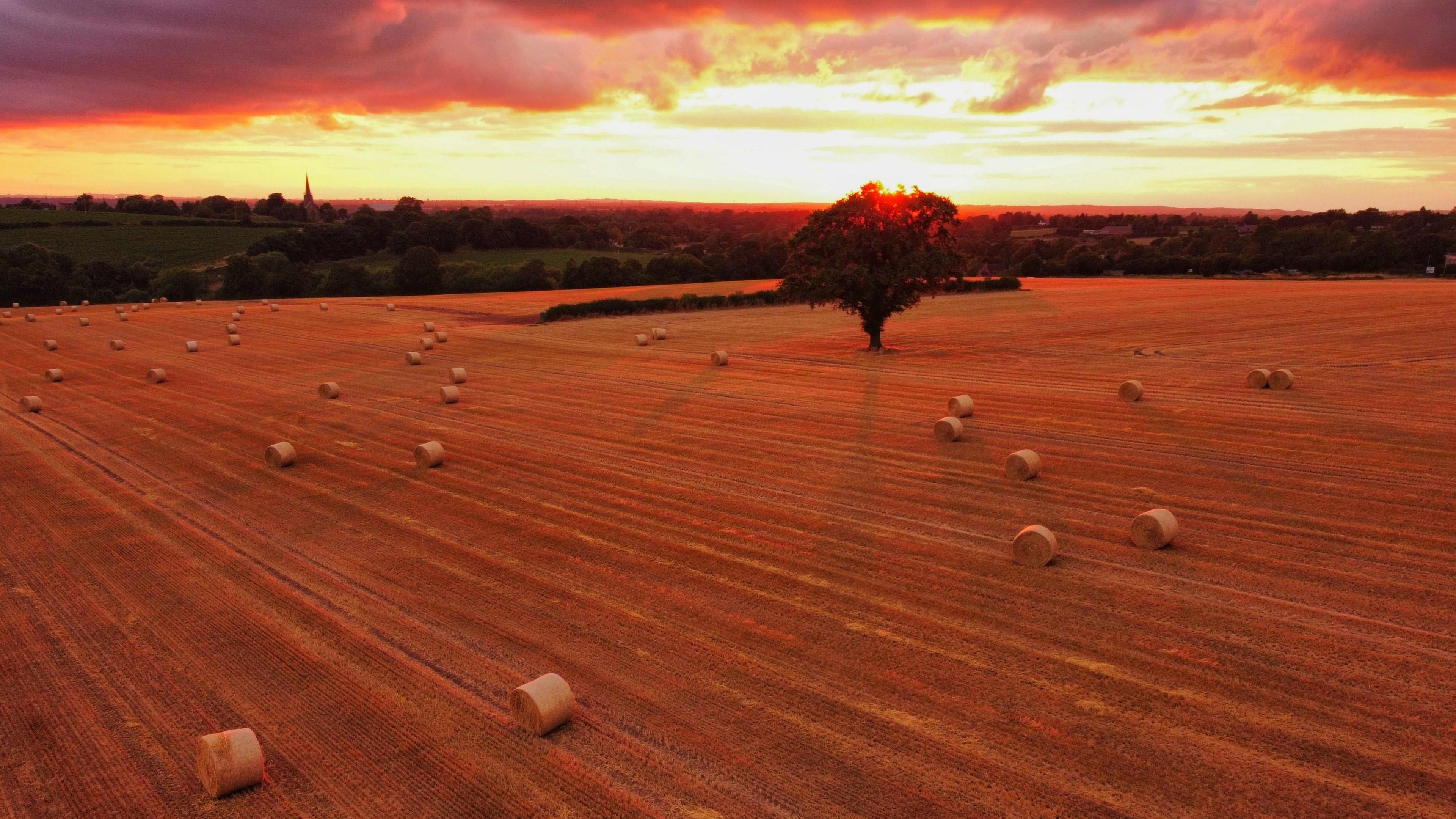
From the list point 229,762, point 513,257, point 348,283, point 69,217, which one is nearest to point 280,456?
point 229,762

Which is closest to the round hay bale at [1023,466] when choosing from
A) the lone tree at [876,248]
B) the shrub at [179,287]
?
the lone tree at [876,248]

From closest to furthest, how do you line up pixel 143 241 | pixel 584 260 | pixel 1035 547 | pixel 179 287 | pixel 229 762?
pixel 229 762 < pixel 1035 547 < pixel 179 287 < pixel 584 260 < pixel 143 241

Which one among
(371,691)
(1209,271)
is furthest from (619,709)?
(1209,271)

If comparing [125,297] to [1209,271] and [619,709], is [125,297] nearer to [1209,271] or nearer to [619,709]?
[619,709]

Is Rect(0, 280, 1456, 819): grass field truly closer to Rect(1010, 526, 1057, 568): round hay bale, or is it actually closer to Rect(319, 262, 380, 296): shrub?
Rect(1010, 526, 1057, 568): round hay bale

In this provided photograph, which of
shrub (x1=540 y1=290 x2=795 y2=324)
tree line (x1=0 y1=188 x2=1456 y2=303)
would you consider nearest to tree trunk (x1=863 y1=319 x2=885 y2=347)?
tree line (x1=0 y1=188 x2=1456 y2=303)

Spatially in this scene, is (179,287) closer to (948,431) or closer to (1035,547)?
(948,431)

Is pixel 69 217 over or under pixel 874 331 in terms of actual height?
over
